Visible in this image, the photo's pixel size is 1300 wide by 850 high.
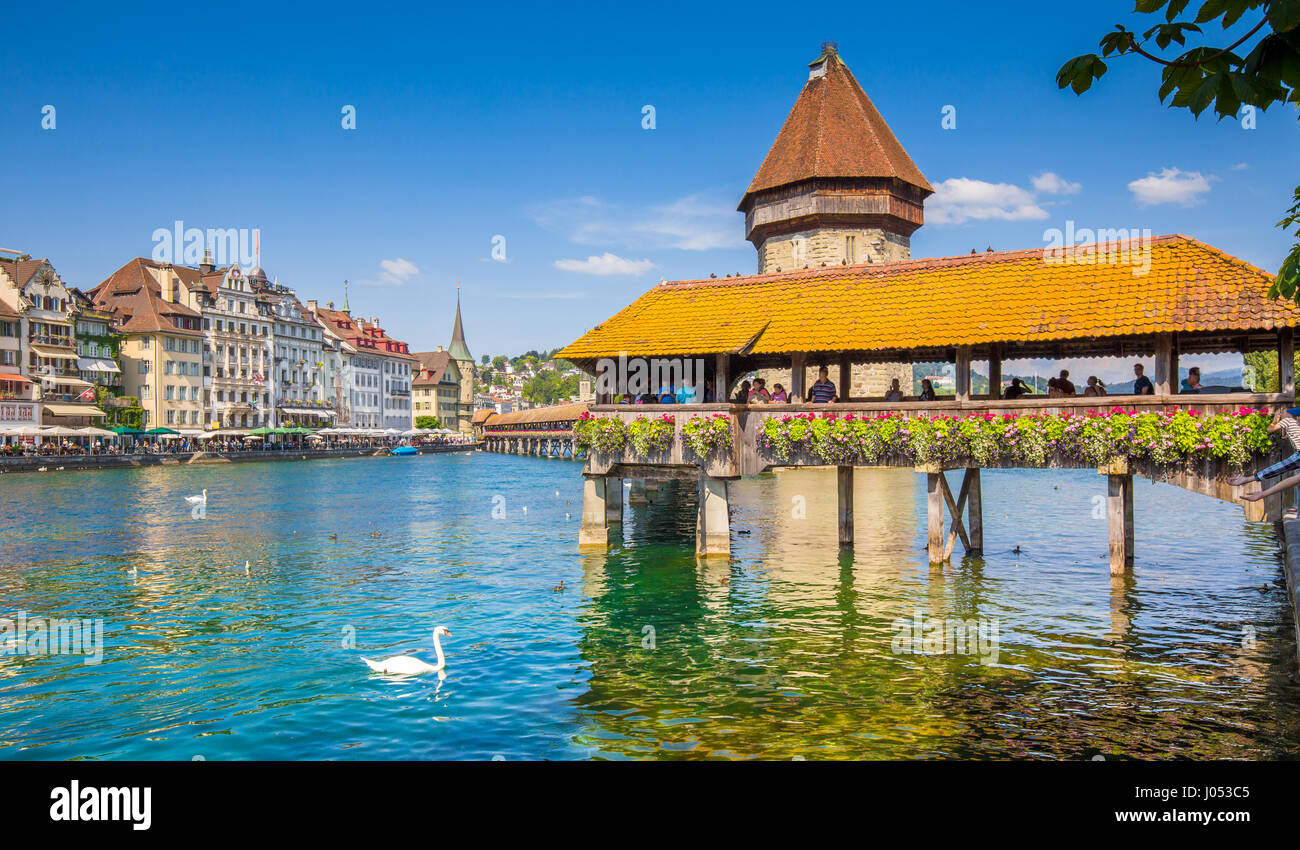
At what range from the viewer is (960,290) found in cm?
2127

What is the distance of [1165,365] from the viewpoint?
60.4ft

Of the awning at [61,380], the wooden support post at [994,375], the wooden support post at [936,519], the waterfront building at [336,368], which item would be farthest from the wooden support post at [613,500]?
the waterfront building at [336,368]

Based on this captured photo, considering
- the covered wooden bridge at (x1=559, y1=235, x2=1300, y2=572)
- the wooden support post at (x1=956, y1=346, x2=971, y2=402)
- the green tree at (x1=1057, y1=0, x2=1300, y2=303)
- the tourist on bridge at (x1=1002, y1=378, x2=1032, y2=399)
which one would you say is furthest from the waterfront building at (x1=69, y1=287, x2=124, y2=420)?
the green tree at (x1=1057, y1=0, x2=1300, y2=303)

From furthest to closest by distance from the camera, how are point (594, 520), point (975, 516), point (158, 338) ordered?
point (158, 338), point (594, 520), point (975, 516)

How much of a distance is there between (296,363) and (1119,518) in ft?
348

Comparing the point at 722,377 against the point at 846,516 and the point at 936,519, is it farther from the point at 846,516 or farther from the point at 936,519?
the point at 846,516

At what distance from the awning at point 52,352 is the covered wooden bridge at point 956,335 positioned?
67070 millimetres

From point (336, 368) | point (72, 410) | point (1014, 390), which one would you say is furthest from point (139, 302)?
point (1014, 390)

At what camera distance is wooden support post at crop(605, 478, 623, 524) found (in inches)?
1033

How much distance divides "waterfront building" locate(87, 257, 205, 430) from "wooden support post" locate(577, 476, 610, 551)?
74095mm

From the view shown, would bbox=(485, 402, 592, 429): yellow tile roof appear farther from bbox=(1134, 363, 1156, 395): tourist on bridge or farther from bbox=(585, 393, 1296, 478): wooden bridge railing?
bbox=(1134, 363, 1156, 395): tourist on bridge

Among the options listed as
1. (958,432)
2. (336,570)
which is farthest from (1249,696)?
(336,570)
